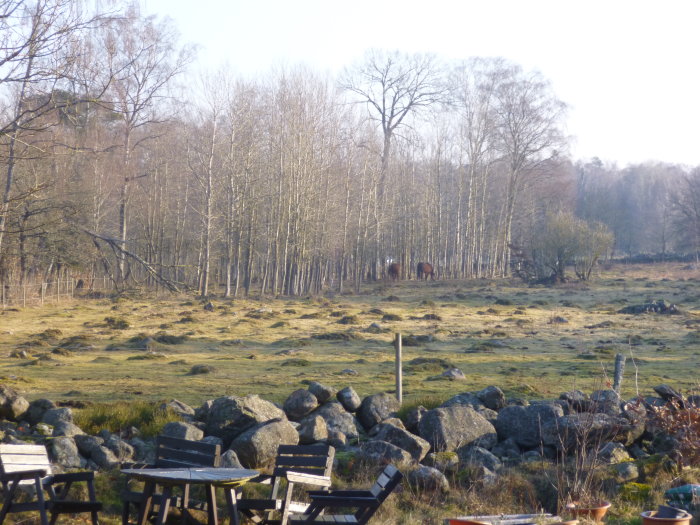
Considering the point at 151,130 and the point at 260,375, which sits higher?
the point at 151,130

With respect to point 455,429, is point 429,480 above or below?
below

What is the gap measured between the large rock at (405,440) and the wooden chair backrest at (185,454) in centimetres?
448

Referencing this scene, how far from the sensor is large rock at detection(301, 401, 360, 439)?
41.8 ft

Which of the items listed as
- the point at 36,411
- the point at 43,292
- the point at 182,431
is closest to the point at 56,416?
the point at 36,411

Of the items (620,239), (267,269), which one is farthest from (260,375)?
(620,239)

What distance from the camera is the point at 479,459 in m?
11.2

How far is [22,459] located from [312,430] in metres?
5.40

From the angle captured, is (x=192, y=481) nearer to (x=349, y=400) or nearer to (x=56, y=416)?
(x=56, y=416)

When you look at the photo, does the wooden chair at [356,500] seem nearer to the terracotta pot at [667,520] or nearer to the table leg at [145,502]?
the table leg at [145,502]

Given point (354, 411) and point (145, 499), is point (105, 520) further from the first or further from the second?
point (354, 411)

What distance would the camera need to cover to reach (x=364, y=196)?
177 ft

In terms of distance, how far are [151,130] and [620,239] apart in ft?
204


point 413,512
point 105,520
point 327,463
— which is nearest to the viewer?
point 327,463

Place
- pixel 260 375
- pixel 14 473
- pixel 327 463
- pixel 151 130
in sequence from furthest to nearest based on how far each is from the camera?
pixel 151 130
pixel 260 375
pixel 327 463
pixel 14 473
